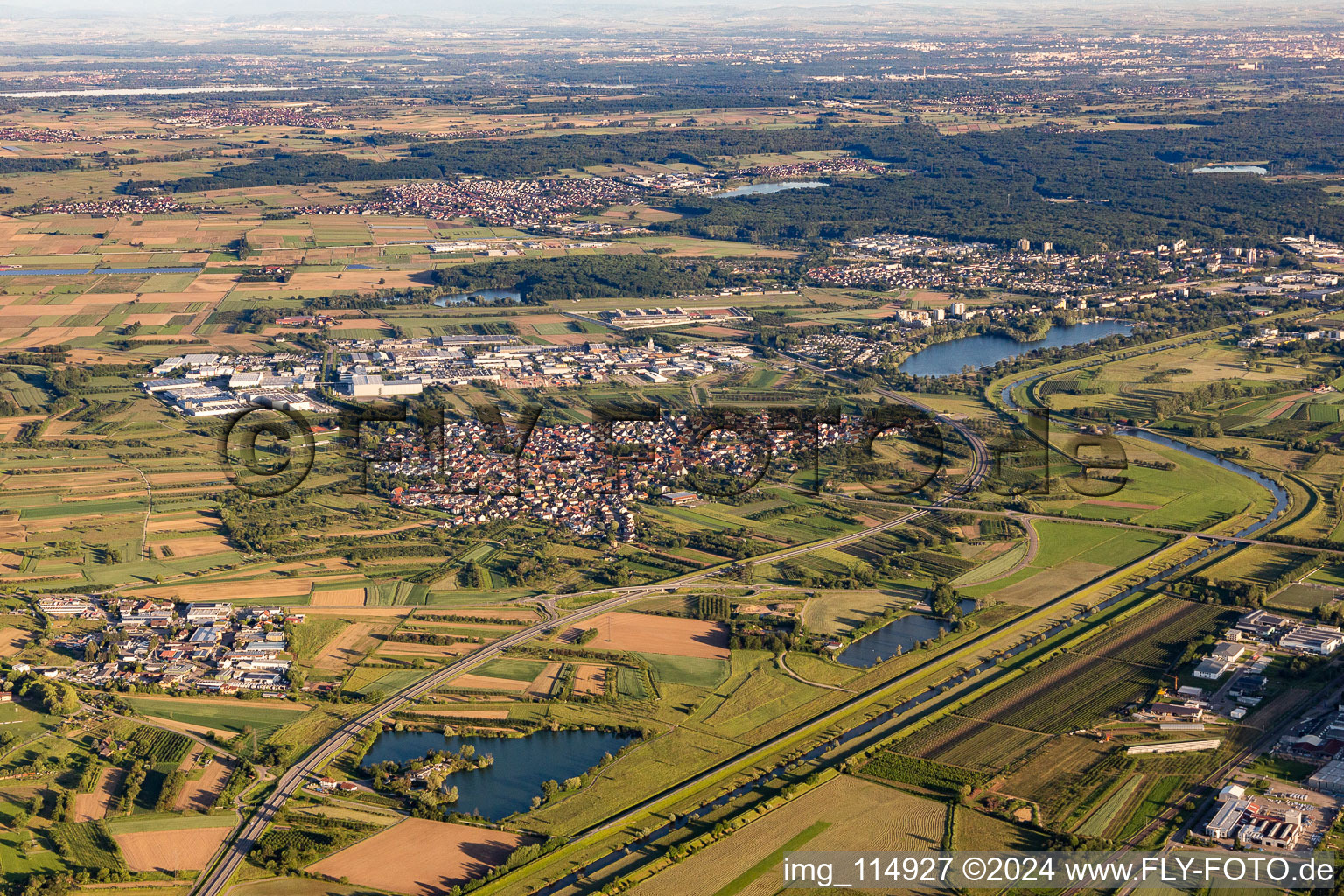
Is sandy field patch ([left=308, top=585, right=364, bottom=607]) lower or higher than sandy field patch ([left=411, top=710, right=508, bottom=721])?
higher

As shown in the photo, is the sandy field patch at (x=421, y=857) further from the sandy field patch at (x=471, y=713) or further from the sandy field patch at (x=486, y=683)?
the sandy field patch at (x=486, y=683)

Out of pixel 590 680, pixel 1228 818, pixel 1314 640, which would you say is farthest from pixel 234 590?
pixel 1314 640

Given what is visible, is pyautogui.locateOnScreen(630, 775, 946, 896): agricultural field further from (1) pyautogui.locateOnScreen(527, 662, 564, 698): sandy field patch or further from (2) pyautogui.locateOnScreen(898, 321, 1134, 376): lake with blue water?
(2) pyautogui.locateOnScreen(898, 321, 1134, 376): lake with blue water

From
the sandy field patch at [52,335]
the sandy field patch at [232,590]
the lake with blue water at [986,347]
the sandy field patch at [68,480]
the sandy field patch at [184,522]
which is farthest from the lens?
the sandy field patch at [52,335]

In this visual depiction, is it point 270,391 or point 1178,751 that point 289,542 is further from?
point 1178,751

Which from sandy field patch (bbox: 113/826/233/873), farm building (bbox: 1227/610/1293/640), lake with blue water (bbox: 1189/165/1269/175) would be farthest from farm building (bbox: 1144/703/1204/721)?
lake with blue water (bbox: 1189/165/1269/175)

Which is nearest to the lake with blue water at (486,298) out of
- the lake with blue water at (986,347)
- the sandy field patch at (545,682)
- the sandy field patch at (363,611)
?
the lake with blue water at (986,347)
